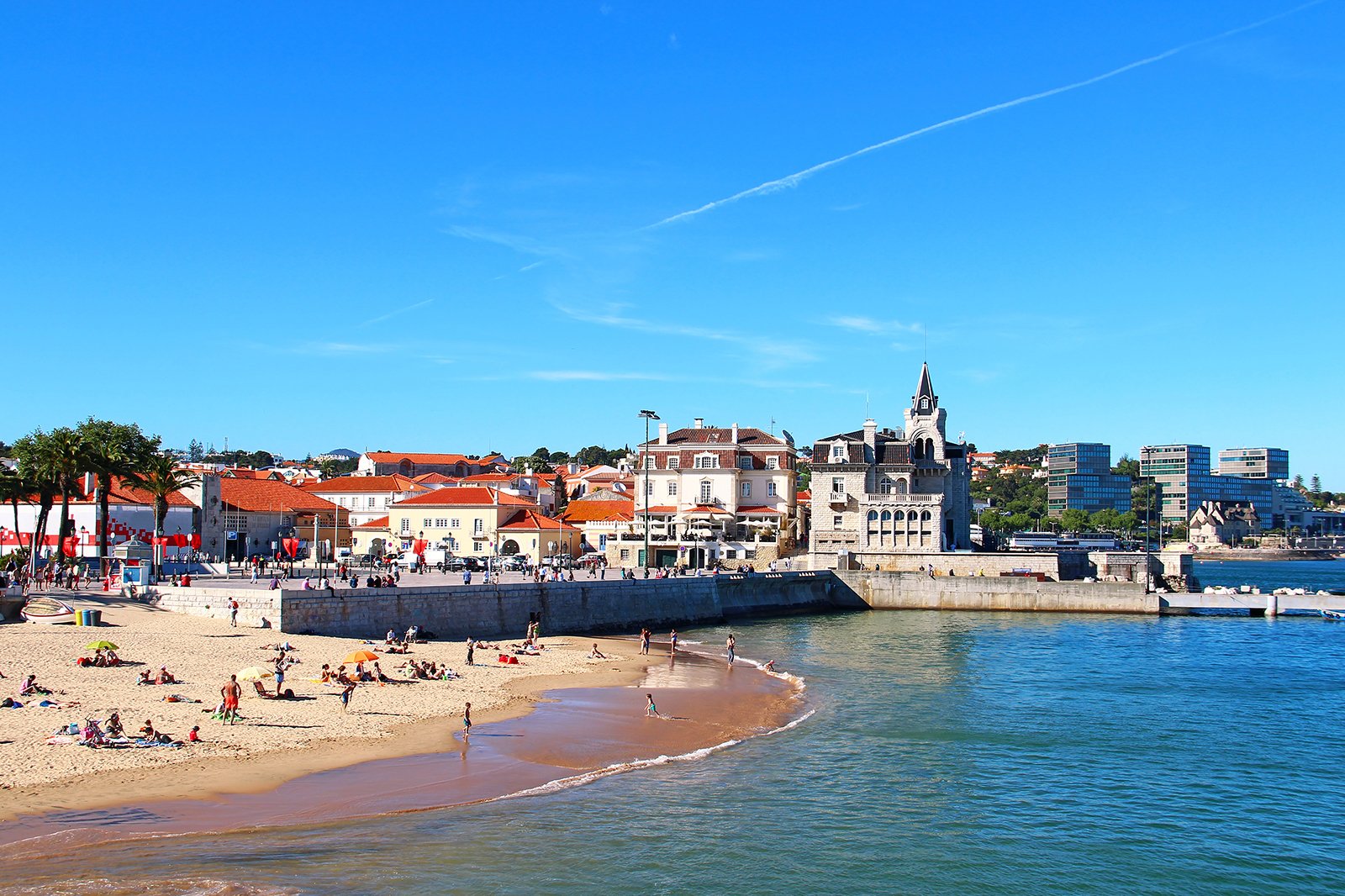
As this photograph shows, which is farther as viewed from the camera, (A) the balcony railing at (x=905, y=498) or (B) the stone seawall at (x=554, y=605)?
(A) the balcony railing at (x=905, y=498)

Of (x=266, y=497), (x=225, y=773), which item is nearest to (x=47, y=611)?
(x=225, y=773)

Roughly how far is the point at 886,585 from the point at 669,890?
194 feet

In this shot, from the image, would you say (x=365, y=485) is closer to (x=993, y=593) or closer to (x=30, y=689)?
(x=993, y=593)

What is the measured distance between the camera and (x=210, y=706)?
92.2 feet

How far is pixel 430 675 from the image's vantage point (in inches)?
1394

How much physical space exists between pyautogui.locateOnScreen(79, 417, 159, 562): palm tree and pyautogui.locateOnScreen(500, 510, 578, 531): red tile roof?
23698 millimetres

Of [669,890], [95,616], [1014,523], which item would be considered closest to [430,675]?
[95,616]

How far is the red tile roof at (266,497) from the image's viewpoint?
74250 millimetres

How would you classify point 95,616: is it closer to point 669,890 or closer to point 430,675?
point 430,675

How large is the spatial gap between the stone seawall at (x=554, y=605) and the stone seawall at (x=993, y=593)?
363cm

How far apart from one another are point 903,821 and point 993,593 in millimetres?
54424

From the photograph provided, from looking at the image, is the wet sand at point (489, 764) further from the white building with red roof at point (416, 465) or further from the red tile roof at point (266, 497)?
the white building with red roof at point (416, 465)

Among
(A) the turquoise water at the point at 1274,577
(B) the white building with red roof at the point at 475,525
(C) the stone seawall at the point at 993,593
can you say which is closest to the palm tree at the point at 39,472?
(B) the white building with red roof at the point at 475,525

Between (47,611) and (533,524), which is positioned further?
(533,524)
